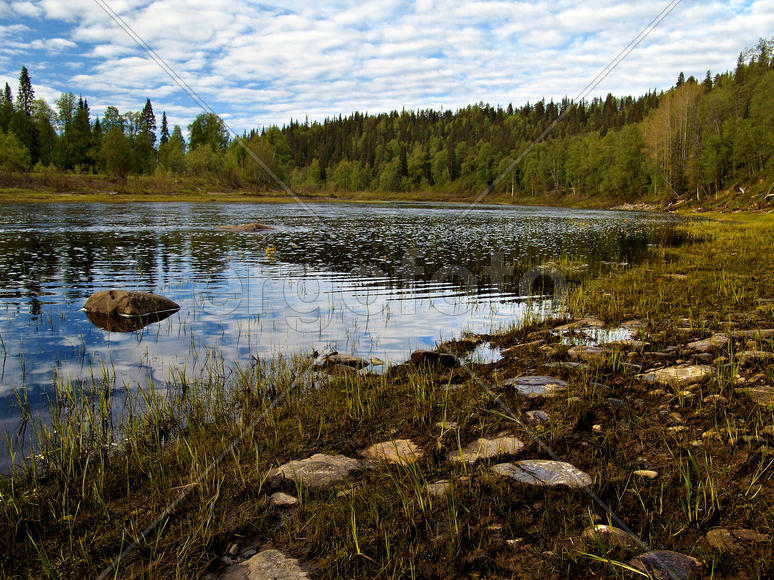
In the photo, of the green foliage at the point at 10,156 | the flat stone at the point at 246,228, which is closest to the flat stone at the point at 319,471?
the flat stone at the point at 246,228

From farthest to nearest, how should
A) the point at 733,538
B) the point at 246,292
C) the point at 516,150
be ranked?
1. the point at 516,150
2. the point at 246,292
3. the point at 733,538

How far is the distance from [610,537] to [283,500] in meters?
2.79

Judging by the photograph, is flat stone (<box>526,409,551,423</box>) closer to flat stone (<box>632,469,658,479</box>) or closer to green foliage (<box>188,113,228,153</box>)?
flat stone (<box>632,469,658,479</box>)

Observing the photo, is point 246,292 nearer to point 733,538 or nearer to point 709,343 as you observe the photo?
point 709,343

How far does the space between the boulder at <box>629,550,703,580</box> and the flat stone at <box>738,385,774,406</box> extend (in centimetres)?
322

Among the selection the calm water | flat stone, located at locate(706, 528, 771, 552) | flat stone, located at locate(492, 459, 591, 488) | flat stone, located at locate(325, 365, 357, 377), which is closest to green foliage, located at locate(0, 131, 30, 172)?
the calm water

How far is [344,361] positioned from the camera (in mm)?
9234

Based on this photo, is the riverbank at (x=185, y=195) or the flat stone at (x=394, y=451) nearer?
the flat stone at (x=394, y=451)

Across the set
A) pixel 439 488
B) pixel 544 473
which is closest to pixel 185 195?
pixel 439 488

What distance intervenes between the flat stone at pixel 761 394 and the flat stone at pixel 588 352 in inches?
84.0

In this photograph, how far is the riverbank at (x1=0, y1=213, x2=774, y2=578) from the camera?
371 centimetres

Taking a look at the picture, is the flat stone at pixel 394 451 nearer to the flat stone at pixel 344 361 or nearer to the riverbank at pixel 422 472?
the riverbank at pixel 422 472

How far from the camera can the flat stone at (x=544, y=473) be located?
453 centimetres

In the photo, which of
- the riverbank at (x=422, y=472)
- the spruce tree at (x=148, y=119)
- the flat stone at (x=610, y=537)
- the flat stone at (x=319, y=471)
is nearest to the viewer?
the flat stone at (x=610, y=537)
